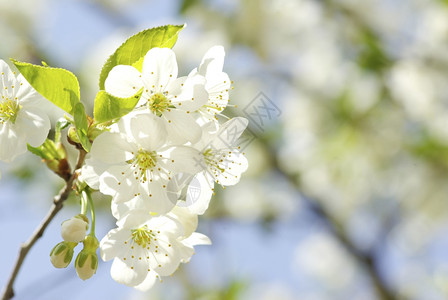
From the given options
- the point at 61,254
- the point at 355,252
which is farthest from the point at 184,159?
the point at 355,252

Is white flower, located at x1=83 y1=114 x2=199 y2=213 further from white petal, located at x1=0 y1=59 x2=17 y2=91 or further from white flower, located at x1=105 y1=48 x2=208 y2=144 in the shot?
white petal, located at x1=0 y1=59 x2=17 y2=91

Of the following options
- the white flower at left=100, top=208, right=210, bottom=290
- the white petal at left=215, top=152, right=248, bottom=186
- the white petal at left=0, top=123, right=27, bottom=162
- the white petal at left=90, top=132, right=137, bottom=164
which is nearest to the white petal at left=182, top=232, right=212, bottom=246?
the white flower at left=100, top=208, right=210, bottom=290

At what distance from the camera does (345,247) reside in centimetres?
310

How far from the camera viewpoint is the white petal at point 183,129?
76cm

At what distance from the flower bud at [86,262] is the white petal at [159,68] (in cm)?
28

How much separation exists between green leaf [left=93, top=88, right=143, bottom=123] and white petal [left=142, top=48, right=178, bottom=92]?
8cm

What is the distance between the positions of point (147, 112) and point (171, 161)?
86mm

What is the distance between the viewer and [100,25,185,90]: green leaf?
806 mm

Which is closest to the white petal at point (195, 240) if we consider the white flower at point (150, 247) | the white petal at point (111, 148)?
the white flower at point (150, 247)

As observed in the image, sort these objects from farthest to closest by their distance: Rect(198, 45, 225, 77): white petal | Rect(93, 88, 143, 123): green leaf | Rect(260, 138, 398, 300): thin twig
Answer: Rect(260, 138, 398, 300): thin twig
Rect(198, 45, 225, 77): white petal
Rect(93, 88, 143, 123): green leaf

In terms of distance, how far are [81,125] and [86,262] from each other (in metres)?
0.23

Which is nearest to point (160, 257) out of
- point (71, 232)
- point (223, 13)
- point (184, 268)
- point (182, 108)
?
A: point (71, 232)

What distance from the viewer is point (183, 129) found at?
30.3 inches

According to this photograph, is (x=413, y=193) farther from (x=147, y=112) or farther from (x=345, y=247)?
(x=147, y=112)
